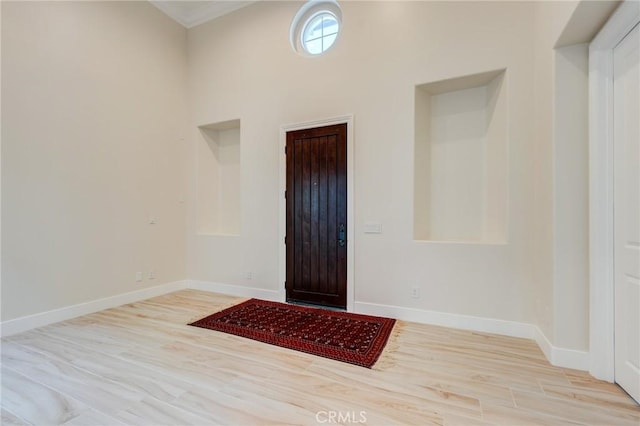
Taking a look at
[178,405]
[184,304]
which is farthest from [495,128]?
[184,304]

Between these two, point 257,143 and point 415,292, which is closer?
point 415,292

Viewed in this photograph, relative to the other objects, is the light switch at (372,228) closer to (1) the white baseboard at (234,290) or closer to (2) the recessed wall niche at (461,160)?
(2) the recessed wall niche at (461,160)

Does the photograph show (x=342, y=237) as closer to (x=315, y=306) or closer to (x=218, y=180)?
(x=315, y=306)

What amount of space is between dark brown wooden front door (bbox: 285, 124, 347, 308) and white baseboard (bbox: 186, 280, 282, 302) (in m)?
0.28

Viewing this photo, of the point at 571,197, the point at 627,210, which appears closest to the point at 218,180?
the point at 571,197

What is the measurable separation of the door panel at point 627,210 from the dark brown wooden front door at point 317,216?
242 centimetres

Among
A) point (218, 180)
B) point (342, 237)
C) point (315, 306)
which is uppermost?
point (218, 180)

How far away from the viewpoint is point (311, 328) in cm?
311

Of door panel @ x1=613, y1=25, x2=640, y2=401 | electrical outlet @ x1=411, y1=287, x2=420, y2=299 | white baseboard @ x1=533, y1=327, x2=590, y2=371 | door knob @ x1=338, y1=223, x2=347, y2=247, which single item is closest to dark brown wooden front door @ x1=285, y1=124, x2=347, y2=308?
door knob @ x1=338, y1=223, x2=347, y2=247

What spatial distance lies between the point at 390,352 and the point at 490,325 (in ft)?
4.00

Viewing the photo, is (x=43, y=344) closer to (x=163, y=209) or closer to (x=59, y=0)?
(x=163, y=209)

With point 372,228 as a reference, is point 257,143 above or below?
above

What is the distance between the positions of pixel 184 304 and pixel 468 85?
4.56m

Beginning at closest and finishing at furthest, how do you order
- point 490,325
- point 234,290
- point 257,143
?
point 490,325
point 257,143
point 234,290
